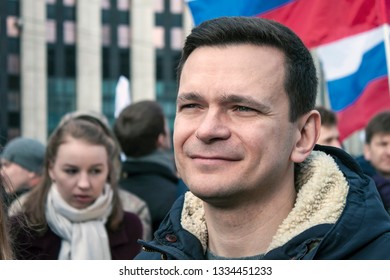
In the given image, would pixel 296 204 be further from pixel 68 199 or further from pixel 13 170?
pixel 13 170

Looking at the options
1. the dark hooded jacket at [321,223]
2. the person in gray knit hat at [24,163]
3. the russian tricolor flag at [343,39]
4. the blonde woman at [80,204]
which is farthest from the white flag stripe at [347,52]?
the dark hooded jacket at [321,223]

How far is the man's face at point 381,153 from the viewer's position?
440cm

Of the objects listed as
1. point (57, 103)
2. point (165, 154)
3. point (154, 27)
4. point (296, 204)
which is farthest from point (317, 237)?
point (154, 27)

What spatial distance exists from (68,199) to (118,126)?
810 millimetres

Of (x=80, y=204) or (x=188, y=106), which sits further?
(x=80, y=204)

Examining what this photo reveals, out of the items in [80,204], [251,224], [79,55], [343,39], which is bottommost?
[79,55]

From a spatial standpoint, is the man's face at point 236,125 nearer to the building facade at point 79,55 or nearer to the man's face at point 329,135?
the man's face at point 329,135

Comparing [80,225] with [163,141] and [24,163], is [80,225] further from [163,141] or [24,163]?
[24,163]

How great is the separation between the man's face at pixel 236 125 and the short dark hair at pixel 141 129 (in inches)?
96.7

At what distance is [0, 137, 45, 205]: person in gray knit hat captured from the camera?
4.77 metres

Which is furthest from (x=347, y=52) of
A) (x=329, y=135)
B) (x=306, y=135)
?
(x=306, y=135)

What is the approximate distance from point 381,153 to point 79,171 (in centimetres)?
178

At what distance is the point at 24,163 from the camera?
4859mm

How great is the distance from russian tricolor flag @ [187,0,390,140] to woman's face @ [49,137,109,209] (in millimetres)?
1176
